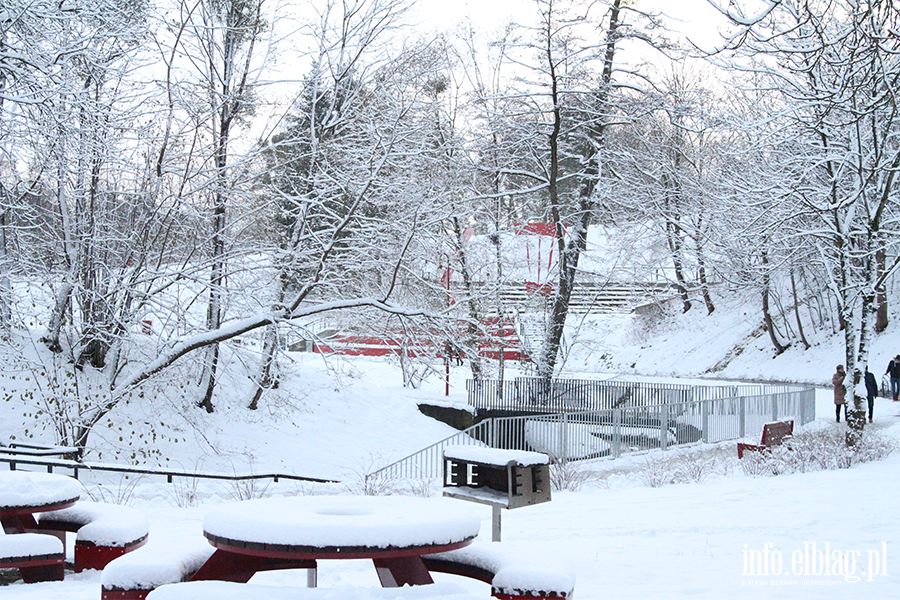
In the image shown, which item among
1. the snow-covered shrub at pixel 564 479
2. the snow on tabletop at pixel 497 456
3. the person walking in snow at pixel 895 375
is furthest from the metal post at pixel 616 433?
the person walking in snow at pixel 895 375

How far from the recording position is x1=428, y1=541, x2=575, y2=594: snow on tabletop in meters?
3.58

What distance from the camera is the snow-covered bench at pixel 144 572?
11.4 ft

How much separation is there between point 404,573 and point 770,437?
1192cm

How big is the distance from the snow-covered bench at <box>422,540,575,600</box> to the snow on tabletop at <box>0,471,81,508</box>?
2.71m

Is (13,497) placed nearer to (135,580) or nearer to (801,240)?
(135,580)

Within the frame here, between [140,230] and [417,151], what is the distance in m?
5.50

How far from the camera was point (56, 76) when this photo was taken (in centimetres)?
989

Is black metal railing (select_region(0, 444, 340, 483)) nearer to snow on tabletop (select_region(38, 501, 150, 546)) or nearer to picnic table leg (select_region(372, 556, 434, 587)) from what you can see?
snow on tabletop (select_region(38, 501, 150, 546))

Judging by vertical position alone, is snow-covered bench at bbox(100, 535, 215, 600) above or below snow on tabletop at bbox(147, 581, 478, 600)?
below

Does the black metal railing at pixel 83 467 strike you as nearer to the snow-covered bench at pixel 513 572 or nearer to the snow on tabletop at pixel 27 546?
the snow on tabletop at pixel 27 546

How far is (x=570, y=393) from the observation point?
74.9 ft

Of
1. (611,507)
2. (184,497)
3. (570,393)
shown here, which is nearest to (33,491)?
(184,497)

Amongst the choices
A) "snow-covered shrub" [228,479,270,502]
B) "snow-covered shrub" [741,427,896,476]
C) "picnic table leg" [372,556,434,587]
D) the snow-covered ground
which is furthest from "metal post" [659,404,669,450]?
"picnic table leg" [372,556,434,587]

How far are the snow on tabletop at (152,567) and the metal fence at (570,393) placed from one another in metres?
17.7
